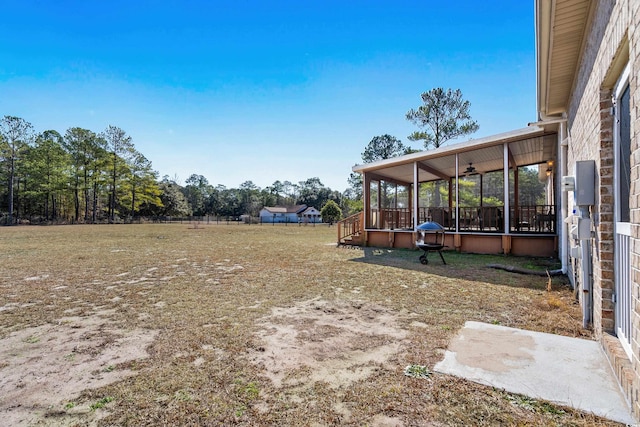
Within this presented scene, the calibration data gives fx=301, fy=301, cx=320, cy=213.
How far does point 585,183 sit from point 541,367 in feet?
5.52

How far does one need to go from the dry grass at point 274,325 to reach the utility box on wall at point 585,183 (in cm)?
136

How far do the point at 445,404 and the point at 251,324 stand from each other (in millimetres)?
2220

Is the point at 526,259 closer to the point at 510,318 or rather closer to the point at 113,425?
the point at 510,318

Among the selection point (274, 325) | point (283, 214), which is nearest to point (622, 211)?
point (274, 325)

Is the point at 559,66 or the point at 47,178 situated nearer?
the point at 559,66

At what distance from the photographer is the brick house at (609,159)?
5.54ft

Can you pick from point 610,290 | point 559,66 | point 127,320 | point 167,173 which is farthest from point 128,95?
point 167,173

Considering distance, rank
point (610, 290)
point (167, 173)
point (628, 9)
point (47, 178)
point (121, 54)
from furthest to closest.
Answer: point (167, 173) < point (47, 178) < point (121, 54) < point (610, 290) < point (628, 9)

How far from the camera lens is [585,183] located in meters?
2.73

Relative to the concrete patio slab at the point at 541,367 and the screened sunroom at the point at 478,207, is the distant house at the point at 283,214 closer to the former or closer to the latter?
the screened sunroom at the point at 478,207

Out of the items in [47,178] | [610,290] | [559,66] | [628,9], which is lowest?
[610,290]

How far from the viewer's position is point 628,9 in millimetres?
1730

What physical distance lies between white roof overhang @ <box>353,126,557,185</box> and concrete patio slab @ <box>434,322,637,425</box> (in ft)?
21.2

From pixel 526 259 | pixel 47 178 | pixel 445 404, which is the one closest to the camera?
pixel 445 404
